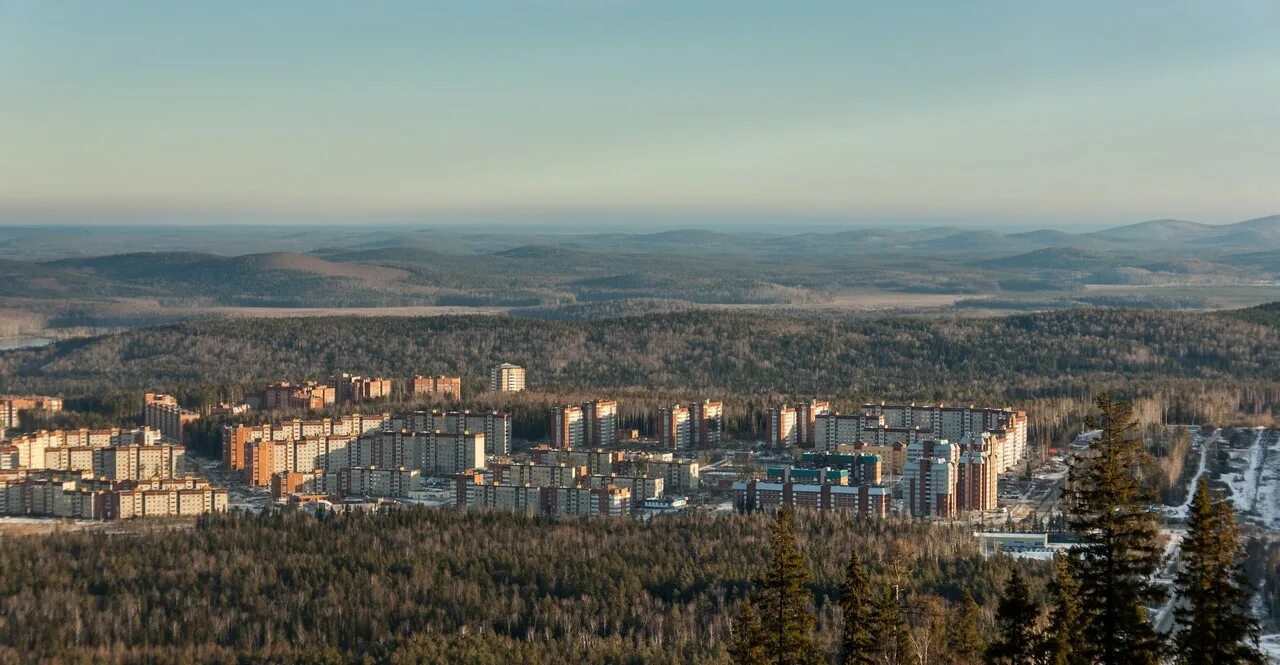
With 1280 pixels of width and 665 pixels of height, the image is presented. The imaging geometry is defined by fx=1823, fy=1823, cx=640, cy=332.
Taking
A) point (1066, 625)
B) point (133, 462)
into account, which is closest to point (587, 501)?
point (133, 462)

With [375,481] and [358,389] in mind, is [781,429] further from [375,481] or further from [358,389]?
[358,389]

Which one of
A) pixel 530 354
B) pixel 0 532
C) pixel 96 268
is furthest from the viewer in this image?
pixel 96 268

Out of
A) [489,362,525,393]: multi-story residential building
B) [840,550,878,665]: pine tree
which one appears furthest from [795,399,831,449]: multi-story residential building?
[840,550,878,665]: pine tree

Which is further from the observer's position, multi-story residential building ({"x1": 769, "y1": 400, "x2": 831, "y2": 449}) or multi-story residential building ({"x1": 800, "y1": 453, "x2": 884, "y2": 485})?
multi-story residential building ({"x1": 769, "y1": 400, "x2": 831, "y2": 449})

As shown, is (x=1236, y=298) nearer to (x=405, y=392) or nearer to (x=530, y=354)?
(x=530, y=354)

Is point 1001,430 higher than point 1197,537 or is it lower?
lower

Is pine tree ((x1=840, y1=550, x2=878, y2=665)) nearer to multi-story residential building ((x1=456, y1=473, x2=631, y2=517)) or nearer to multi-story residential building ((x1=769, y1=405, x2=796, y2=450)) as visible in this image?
multi-story residential building ((x1=456, y1=473, x2=631, y2=517))

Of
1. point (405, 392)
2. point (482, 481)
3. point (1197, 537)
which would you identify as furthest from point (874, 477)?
point (1197, 537)
